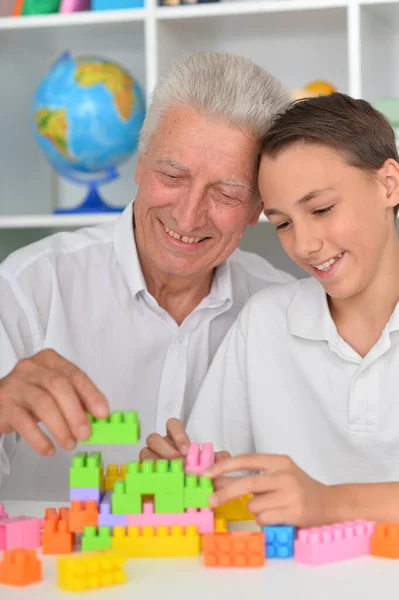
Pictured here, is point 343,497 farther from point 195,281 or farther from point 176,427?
point 195,281

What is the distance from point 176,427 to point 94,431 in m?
0.23

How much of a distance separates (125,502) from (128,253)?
80cm

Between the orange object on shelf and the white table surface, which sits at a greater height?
the orange object on shelf

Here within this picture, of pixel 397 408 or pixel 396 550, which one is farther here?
pixel 397 408

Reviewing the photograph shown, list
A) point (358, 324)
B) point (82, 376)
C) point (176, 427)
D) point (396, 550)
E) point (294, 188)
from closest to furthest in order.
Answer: point (396, 550) → point (82, 376) → point (176, 427) → point (294, 188) → point (358, 324)

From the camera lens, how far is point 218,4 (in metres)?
2.21

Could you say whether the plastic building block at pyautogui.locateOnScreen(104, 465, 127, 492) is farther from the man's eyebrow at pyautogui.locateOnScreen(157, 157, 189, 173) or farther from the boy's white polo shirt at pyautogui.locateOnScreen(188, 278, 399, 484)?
the man's eyebrow at pyautogui.locateOnScreen(157, 157, 189, 173)

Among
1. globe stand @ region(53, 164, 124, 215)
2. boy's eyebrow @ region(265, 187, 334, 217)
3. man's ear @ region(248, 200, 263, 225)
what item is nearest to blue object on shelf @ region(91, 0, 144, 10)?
globe stand @ region(53, 164, 124, 215)

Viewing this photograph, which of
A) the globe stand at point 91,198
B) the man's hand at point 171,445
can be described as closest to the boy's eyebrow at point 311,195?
the man's hand at point 171,445

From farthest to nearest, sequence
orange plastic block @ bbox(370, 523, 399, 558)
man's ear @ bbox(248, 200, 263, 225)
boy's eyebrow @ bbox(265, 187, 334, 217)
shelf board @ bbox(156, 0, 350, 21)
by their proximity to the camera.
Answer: shelf board @ bbox(156, 0, 350, 21) → man's ear @ bbox(248, 200, 263, 225) → boy's eyebrow @ bbox(265, 187, 334, 217) → orange plastic block @ bbox(370, 523, 399, 558)

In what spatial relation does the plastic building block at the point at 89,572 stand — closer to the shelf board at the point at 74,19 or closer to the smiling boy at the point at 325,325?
the smiling boy at the point at 325,325

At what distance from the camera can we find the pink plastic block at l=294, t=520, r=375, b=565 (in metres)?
0.95

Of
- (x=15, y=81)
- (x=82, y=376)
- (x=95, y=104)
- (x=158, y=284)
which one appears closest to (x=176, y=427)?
(x=82, y=376)

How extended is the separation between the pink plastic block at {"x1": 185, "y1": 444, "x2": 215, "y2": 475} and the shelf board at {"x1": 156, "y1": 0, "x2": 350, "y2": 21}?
1.40 m
